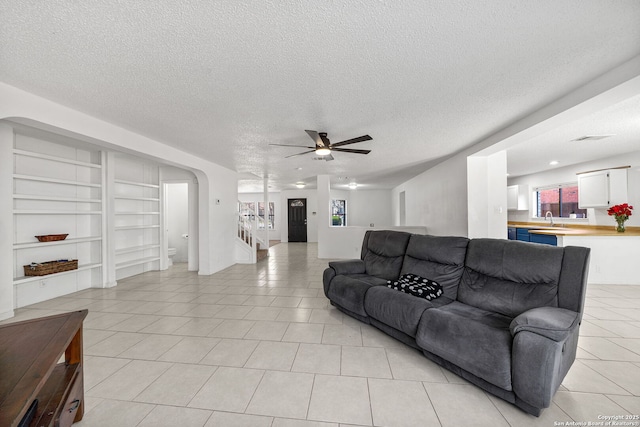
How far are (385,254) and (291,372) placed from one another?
1.99m

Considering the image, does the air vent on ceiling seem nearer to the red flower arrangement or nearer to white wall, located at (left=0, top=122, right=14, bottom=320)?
the red flower arrangement

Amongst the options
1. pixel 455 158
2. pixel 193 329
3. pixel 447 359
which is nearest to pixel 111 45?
pixel 193 329

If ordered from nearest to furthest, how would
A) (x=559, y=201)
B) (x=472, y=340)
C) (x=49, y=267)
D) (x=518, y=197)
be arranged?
(x=472, y=340) < (x=49, y=267) < (x=559, y=201) < (x=518, y=197)

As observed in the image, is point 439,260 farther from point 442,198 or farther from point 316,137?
point 442,198

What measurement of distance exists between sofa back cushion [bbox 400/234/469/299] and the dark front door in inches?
318

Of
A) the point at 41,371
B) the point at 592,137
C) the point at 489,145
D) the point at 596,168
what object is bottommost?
the point at 41,371

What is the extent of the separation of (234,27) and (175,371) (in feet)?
8.52

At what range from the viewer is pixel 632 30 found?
5.45 ft

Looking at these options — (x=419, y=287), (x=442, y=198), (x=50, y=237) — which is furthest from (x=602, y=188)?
(x=50, y=237)

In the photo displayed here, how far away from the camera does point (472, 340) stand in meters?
1.81

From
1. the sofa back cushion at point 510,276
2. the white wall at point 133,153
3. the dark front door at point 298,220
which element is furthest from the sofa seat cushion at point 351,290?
the dark front door at point 298,220

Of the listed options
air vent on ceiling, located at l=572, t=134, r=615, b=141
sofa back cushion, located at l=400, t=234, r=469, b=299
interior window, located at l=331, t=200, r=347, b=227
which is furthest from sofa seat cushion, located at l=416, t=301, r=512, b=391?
interior window, located at l=331, t=200, r=347, b=227

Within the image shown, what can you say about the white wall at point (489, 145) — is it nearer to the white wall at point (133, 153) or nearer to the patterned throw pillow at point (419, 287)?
the patterned throw pillow at point (419, 287)

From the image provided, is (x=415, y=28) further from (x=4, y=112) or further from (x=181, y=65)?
(x=4, y=112)
